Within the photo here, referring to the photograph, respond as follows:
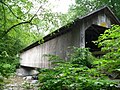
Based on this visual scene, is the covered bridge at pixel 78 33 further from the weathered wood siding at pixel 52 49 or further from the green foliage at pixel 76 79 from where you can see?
the green foliage at pixel 76 79

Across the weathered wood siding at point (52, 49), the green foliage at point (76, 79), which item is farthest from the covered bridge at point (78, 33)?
the green foliage at point (76, 79)

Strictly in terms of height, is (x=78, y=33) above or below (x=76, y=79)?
above

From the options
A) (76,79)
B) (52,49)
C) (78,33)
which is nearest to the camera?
(76,79)

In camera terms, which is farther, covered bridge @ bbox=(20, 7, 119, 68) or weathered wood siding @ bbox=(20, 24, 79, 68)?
weathered wood siding @ bbox=(20, 24, 79, 68)

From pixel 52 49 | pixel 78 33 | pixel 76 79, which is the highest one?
pixel 78 33

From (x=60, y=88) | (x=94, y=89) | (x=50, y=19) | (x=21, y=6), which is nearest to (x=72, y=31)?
(x=50, y=19)

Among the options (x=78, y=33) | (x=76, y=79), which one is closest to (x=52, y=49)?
(x=78, y=33)

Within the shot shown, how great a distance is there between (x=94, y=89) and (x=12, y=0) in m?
6.21

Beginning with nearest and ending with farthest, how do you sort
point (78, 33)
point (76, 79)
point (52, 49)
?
point (76, 79), point (78, 33), point (52, 49)

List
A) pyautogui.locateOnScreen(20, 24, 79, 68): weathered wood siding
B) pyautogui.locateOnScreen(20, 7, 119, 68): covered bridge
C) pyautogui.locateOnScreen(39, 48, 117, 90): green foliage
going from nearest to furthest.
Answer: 1. pyautogui.locateOnScreen(39, 48, 117, 90): green foliage
2. pyautogui.locateOnScreen(20, 7, 119, 68): covered bridge
3. pyautogui.locateOnScreen(20, 24, 79, 68): weathered wood siding

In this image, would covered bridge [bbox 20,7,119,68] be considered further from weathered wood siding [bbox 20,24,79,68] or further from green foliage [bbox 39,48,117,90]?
green foliage [bbox 39,48,117,90]

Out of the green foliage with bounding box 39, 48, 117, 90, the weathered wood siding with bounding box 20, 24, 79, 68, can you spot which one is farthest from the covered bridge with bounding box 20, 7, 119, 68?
the green foliage with bounding box 39, 48, 117, 90

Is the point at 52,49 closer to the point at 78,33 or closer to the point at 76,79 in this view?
the point at 78,33

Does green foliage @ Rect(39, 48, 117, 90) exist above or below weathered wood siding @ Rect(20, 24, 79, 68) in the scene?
below
